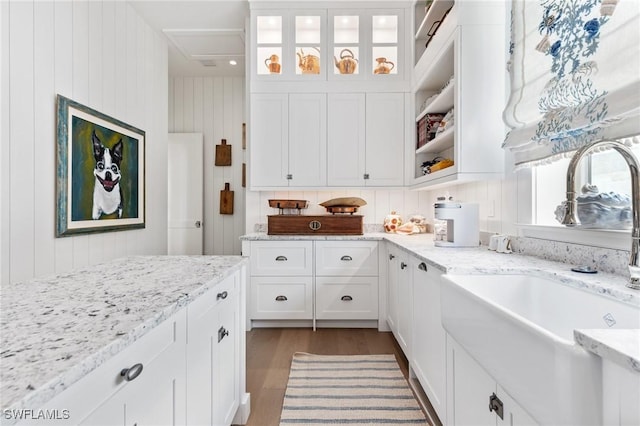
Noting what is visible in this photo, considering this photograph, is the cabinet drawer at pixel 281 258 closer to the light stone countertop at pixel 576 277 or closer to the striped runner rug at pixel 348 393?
the striped runner rug at pixel 348 393

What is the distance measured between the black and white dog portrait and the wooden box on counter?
1347mm

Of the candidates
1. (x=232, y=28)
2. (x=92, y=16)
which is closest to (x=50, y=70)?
(x=92, y=16)

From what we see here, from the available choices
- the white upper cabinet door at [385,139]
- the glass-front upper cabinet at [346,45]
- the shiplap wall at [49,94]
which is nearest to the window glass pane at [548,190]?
the white upper cabinet door at [385,139]

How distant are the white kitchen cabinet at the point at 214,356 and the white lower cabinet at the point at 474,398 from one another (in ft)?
3.23

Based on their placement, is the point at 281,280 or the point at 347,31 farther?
the point at 347,31

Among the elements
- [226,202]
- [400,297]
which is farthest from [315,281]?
[226,202]

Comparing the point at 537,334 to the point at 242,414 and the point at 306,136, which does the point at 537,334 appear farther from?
the point at 306,136

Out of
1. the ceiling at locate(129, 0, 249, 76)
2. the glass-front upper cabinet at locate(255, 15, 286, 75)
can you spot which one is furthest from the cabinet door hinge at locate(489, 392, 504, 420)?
the ceiling at locate(129, 0, 249, 76)

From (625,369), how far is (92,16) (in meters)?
3.49

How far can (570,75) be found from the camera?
131cm

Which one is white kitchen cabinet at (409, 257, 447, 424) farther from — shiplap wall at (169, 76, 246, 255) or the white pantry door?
the white pantry door

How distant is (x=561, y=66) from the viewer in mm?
1359

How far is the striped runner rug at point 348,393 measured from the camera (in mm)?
1699

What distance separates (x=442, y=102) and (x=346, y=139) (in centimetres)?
99
